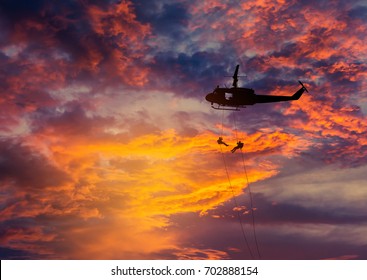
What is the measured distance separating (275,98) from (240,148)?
668 inches

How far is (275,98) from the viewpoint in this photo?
76625 millimetres

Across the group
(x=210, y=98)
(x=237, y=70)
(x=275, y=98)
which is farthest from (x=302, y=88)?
(x=210, y=98)

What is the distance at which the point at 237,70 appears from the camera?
2936 inches

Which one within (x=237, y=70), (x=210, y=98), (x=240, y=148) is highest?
(x=237, y=70)

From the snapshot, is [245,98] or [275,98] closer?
[245,98]
